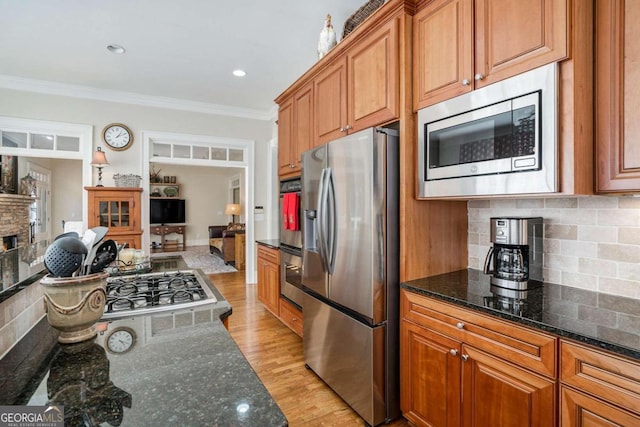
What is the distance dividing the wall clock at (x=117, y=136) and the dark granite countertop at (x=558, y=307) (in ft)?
14.5

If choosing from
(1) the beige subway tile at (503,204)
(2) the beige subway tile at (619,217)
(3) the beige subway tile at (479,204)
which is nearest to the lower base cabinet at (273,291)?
(3) the beige subway tile at (479,204)

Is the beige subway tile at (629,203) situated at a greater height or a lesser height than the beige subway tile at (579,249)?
greater

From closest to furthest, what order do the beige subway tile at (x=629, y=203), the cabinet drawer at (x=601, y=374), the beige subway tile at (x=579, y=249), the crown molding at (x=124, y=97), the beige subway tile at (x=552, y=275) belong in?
1. the cabinet drawer at (x=601, y=374)
2. the beige subway tile at (x=629, y=203)
3. the beige subway tile at (x=579, y=249)
4. the beige subway tile at (x=552, y=275)
5. the crown molding at (x=124, y=97)

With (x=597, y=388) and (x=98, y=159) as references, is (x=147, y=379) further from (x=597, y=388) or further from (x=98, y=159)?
(x=98, y=159)

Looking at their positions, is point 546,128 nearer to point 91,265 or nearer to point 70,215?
point 91,265

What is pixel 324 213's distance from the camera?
2170 mm

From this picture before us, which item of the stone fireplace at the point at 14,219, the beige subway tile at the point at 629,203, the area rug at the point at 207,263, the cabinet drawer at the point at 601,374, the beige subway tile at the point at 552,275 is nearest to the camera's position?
the cabinet drawer at the point at 601,374

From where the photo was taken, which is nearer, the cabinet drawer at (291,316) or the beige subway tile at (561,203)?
the beige subway tile at (561,203)

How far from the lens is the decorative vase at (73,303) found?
848 millimetres

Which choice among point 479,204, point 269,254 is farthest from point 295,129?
point 479,204

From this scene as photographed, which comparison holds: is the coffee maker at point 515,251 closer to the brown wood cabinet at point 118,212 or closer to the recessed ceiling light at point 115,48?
the recessed ceiling light at point 115,48

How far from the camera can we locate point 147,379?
73 cm

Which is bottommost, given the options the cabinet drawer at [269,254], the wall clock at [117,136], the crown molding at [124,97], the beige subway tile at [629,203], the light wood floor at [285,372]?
the light wood floor at [285,372]

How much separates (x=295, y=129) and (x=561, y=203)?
2.25m
